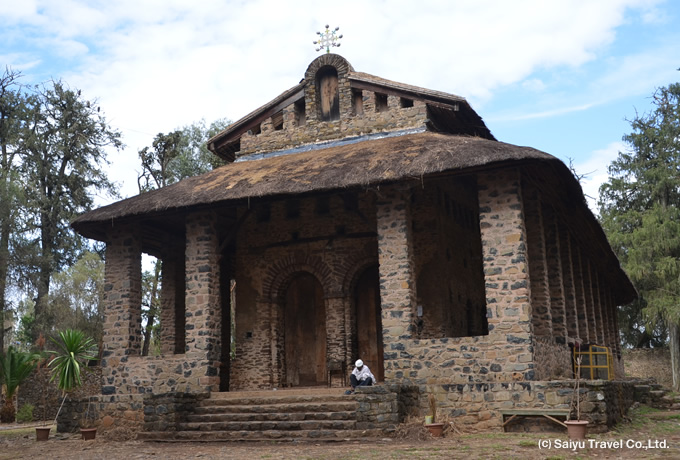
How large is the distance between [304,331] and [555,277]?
622cm

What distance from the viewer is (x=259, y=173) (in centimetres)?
1600

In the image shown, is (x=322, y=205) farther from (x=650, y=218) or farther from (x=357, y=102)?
(x=650, y=218)

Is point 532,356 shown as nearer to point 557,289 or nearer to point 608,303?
point 557,289

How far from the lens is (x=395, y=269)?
13820 millimetres

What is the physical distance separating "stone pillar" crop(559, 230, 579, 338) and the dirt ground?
4328mm

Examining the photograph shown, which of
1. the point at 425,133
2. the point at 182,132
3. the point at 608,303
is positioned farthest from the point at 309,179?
the point at 182,132

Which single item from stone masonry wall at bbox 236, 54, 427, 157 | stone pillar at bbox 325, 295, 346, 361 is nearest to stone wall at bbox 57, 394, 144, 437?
stone pillar at bbox 325, 295, 346, 361

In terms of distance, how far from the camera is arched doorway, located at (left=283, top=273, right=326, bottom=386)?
1781cm

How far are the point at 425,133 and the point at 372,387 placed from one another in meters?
6.86

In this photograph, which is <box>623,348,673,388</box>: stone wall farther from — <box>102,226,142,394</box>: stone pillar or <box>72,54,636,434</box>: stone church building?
<box>102,226,142,394</box>: stone pillar

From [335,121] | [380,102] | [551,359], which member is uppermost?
[380,102]

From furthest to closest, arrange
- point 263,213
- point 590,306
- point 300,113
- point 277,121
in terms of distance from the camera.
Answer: point 590,306 < point 277,121 < point 300,113 < point 263,213

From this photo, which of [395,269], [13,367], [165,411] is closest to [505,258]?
[395,269]

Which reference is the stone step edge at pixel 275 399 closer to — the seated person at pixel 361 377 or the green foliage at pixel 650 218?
the seated person at pixel 361 377
